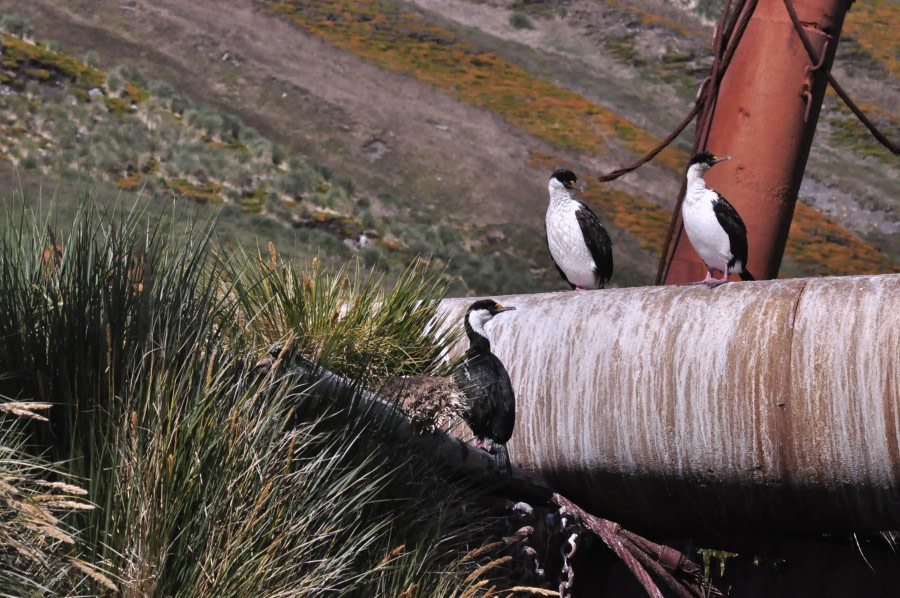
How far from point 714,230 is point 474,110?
36.9 m

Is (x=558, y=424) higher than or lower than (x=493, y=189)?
higher

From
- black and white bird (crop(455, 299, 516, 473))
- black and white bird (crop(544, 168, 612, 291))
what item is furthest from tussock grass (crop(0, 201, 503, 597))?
black and white bird (crop(544, 168, 612, 291))

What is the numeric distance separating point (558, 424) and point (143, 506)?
6.89 ft

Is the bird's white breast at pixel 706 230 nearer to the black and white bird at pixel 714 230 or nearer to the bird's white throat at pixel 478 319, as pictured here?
the black and white bird at pixel 714 230

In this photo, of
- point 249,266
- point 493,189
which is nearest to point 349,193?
point 493,189

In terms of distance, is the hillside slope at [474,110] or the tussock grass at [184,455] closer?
the tussock grass at [184,455]

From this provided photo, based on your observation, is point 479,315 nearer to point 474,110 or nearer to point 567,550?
point 567,550

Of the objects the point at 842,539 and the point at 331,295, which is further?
the point at 331,295

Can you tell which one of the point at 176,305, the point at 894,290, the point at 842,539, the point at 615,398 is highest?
the point at 894,290

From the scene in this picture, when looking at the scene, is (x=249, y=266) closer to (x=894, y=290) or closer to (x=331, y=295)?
(x=331, y=295)

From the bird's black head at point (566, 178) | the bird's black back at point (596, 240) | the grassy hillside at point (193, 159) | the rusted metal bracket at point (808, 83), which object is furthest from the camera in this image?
the grassy hillside at point (193, 159)

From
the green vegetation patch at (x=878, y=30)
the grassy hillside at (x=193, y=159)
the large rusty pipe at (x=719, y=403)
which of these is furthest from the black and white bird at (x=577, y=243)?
the green vegetation patch at (x=878, y=30)

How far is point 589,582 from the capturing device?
536 cm

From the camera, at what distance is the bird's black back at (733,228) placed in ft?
18.0
